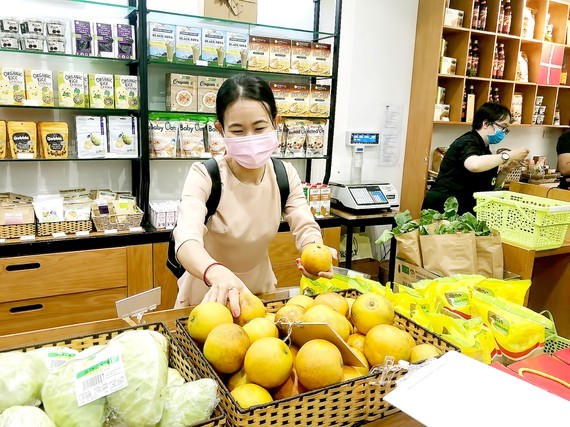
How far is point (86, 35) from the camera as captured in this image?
2785 mm

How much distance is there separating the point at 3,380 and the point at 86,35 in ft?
8.18

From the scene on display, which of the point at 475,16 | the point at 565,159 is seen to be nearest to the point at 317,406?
the point at 565,159

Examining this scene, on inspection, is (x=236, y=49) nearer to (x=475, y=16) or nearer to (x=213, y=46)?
(x=213, y=46)

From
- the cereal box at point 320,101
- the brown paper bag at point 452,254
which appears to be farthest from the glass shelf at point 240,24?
the brown paper bag at point 452,254

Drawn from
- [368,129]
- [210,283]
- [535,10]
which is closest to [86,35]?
[210,283]

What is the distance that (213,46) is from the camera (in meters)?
3.14

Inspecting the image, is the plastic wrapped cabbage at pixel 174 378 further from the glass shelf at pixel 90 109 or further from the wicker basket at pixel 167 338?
the glass shelf at pixel 90 109

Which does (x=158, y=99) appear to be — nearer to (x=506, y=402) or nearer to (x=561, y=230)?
(x=561, y=230)

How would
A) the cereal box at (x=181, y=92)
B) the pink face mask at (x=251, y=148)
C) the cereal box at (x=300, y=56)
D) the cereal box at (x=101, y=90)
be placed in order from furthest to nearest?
the cereal box at (x=300, y=56), the cereal box at (x=181, y=92), the cereal box at (x=101, y=90), the pink face mask at (x=251, y=148)

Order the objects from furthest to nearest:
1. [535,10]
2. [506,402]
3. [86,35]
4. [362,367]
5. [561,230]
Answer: [535,10], [86,35], [561,230], [362,367], [506,402]

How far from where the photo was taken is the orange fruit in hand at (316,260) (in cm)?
145

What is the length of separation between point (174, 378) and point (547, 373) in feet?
2.85

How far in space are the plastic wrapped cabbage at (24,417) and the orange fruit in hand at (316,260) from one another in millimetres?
869

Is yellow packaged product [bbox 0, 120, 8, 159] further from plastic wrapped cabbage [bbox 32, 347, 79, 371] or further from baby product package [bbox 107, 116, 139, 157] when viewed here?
plastic wrapped cabbage [bbox 32, 347, 79, 371]
